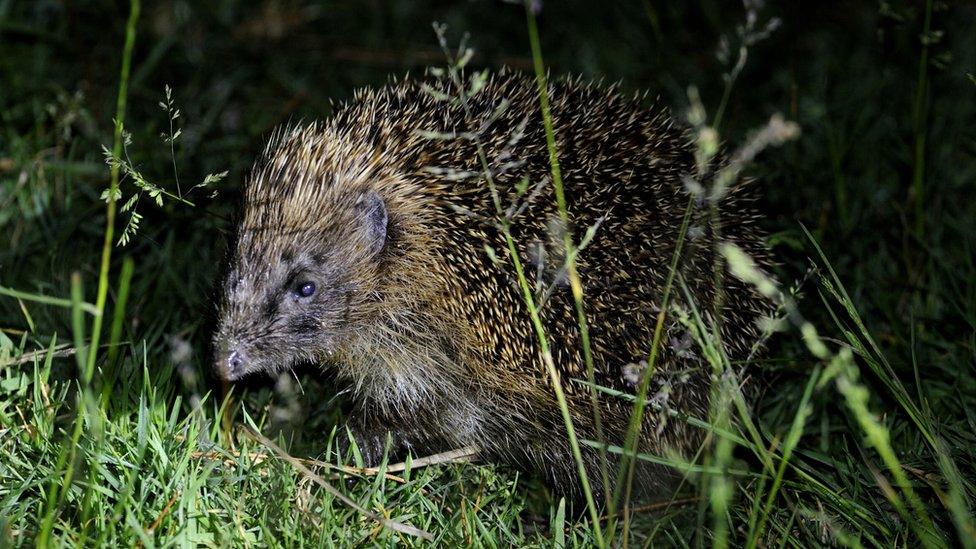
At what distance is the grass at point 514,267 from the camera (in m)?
3.39

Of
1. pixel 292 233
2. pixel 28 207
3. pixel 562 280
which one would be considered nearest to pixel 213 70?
pixel 28 207

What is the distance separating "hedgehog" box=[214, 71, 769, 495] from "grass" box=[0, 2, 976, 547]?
16 cm

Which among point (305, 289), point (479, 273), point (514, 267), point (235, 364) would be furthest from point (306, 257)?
point (514, 267)

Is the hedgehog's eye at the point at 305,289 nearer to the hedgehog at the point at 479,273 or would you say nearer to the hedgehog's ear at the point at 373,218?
the hedgehog at the point at 479,273

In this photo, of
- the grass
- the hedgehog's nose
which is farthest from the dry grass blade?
the hedgehog's nose

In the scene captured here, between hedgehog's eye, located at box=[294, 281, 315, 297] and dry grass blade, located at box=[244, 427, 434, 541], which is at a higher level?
hedgehog's eye, located at box=[294, 281, 315, 297]

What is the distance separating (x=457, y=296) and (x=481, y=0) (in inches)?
163

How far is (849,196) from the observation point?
18.7 feet

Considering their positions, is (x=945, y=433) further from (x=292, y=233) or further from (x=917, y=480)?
(x=292, y=233)

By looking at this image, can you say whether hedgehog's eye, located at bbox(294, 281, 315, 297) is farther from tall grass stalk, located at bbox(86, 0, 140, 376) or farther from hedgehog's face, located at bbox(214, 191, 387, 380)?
tall grass stalk, located at bbox(86, 0, 140, 376)

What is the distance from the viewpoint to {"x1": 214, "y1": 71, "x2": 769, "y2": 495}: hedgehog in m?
3.87

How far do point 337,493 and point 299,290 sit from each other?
97 centimetres

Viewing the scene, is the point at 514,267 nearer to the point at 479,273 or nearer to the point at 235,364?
the point at 479,273

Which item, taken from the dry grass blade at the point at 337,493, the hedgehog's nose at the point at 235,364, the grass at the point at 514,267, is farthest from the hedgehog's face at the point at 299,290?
the dry grass blade at the point at 337,493
